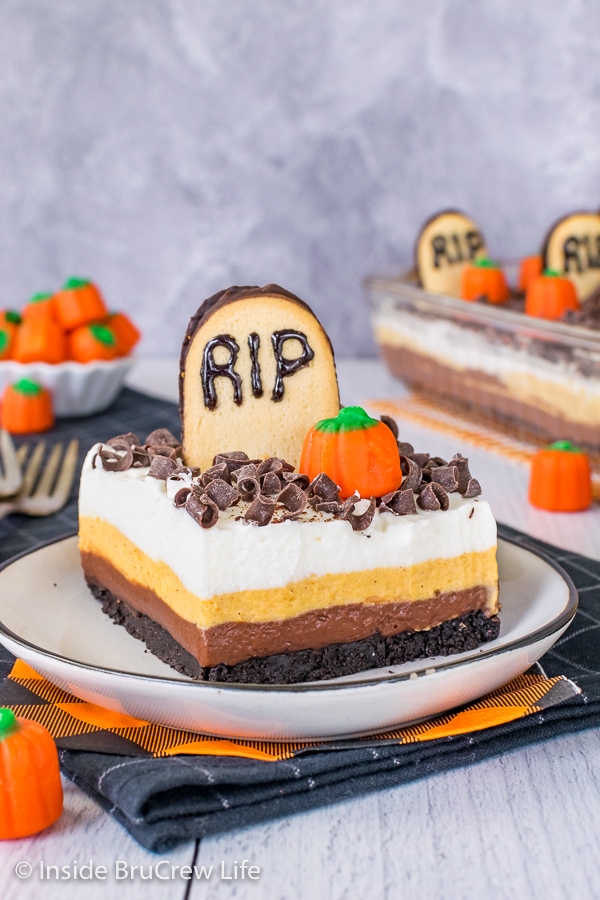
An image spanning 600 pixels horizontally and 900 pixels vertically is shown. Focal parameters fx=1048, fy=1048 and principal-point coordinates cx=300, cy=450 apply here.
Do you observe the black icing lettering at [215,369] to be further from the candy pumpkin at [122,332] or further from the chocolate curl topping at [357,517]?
the candy pumpkin at [122,332]

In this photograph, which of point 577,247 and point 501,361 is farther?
point 577,247

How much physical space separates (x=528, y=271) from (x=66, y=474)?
156cm

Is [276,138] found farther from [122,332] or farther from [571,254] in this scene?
[571,254]

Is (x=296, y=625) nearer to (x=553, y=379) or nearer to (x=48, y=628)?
(x=48, y=628)

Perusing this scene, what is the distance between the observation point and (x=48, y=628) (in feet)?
5.34

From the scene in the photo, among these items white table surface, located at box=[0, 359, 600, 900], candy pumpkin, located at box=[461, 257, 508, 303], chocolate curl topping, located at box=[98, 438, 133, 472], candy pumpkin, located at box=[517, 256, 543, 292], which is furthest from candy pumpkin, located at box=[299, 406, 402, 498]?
candy pumpkin, located at box=[517, 256, 543, 292]

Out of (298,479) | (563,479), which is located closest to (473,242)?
(563,479)

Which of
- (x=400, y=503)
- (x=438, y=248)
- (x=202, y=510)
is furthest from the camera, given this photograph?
(x=438, y=248)

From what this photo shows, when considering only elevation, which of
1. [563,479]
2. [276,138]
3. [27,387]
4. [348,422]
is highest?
[276,138]

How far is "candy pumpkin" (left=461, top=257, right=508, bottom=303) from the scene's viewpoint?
119 inches

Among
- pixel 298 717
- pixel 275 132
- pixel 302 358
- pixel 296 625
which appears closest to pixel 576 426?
pixel 302 358

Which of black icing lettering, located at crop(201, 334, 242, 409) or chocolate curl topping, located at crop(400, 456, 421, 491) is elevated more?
black icing lettering, located at crop(201, 334, 242, 409)

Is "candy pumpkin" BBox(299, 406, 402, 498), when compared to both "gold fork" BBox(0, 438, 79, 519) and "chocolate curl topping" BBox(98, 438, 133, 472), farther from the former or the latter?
"gold fork" BBox(0, 438, 79, 519)

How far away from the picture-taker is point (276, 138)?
3818 millimetres
